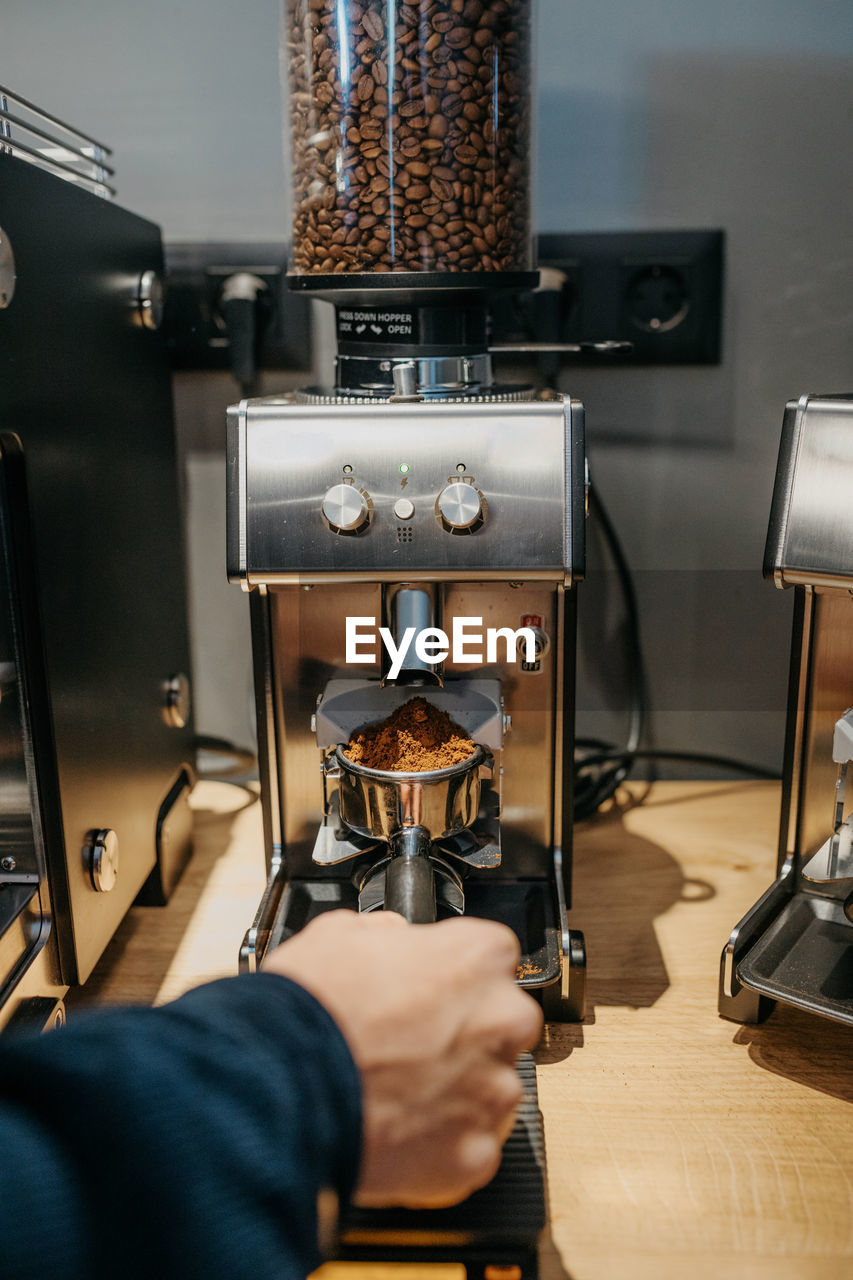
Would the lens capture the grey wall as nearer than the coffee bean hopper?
No

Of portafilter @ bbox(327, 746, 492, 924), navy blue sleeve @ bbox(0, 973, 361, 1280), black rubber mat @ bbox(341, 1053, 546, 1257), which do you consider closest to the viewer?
navy blue sleeve @ bbox(0, 973, 361, 1280)

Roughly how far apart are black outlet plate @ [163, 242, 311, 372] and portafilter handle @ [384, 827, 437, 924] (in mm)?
476

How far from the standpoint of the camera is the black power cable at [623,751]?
2.95 feet

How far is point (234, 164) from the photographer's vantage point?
2.80 feet

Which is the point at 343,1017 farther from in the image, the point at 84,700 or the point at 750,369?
the point at 750,369

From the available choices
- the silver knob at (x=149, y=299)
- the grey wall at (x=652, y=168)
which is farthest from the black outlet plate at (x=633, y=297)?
the silver knob at (x=149, y=299)

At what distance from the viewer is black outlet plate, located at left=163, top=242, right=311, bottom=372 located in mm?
864

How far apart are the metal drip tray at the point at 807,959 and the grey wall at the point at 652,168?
1.14ft

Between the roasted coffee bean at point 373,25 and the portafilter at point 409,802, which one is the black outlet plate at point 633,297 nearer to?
the roasted coffee bean at point 373,25

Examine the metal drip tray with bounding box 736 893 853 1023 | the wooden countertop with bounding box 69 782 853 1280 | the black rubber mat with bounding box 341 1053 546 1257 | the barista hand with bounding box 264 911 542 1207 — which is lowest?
the wooden countertop with bounding box 69 782 853 1280

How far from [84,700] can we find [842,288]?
661mm

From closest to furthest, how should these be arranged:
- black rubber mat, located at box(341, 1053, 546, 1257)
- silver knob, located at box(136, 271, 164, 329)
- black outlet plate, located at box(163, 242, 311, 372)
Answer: black rubber mat, located at box(341, 1053, 546, 1257)
silver knob, located at box(136, 271, 164, 329)
black outlet plate, located at box(163, 242, 311, 372)

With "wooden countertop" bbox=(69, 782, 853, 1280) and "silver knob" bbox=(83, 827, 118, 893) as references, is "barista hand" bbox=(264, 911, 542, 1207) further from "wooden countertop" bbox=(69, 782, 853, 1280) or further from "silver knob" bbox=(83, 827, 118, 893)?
"silver knob" bbox=(83, 827, 118, 893)

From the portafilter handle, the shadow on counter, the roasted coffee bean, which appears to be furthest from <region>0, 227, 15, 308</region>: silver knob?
the shadow on counter
